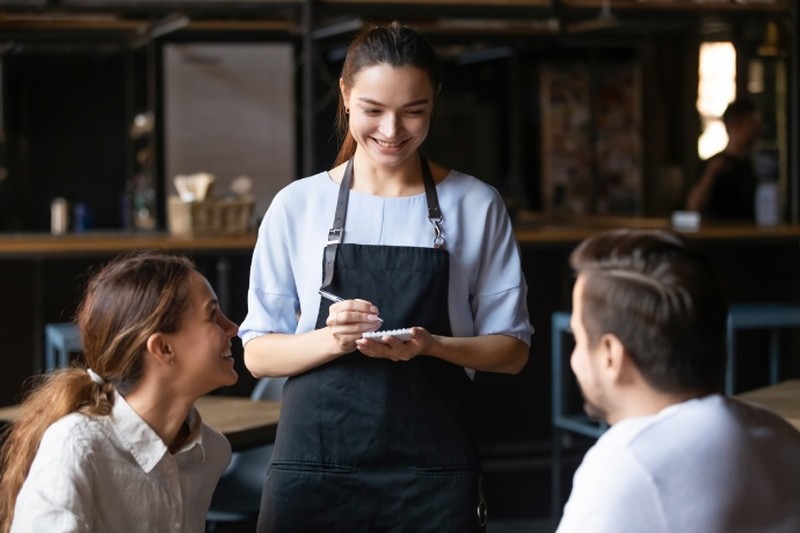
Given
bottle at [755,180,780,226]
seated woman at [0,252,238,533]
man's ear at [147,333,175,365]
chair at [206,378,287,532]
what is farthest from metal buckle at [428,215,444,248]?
bottle at [755,180,780,226]

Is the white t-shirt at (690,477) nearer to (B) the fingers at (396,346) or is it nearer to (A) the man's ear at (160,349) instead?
(B) the fingers at (396,346)

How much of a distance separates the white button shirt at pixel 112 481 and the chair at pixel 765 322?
11.1 ft

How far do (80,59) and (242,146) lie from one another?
11.4ft

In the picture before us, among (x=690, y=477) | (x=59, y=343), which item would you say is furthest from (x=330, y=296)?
(x=59, y=343)

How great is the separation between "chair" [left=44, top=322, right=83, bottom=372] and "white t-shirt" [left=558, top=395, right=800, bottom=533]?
381cm

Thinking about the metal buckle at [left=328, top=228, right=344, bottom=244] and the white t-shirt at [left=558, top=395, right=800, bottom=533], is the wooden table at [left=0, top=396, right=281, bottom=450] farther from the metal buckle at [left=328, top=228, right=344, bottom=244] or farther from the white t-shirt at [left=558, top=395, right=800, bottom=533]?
the white t-shirt at [left=558, top=395, right=800, bottom=533]

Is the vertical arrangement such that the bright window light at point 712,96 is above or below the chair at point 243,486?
above

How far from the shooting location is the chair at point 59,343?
505 cm

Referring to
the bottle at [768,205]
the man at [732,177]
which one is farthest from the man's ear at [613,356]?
the man at [732,177]

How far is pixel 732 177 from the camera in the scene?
23.2ft

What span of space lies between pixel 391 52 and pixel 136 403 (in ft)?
2.39

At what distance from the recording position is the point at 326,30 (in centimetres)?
651

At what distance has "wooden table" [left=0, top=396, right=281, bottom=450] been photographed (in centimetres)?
295

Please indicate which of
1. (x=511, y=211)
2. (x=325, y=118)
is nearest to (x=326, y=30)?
(x=511, y=211)
